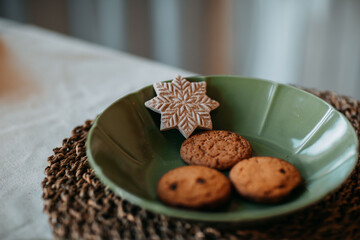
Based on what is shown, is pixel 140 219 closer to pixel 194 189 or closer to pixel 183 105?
pixel 194 189

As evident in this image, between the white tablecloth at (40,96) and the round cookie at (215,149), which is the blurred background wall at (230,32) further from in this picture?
the round cookie at (215,149)

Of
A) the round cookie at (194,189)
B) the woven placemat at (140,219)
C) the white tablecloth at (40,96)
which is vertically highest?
the round cookie at (194,189)

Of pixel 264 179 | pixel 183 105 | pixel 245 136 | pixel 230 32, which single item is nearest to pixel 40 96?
pixel 183 105

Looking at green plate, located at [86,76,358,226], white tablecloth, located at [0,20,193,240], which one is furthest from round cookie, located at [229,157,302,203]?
white tablecloth, located at [0,20,193,240]

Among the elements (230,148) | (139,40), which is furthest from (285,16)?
(230,148)

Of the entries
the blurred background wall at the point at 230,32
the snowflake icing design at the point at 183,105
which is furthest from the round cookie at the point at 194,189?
the blurred background wall at the point at 230,32
